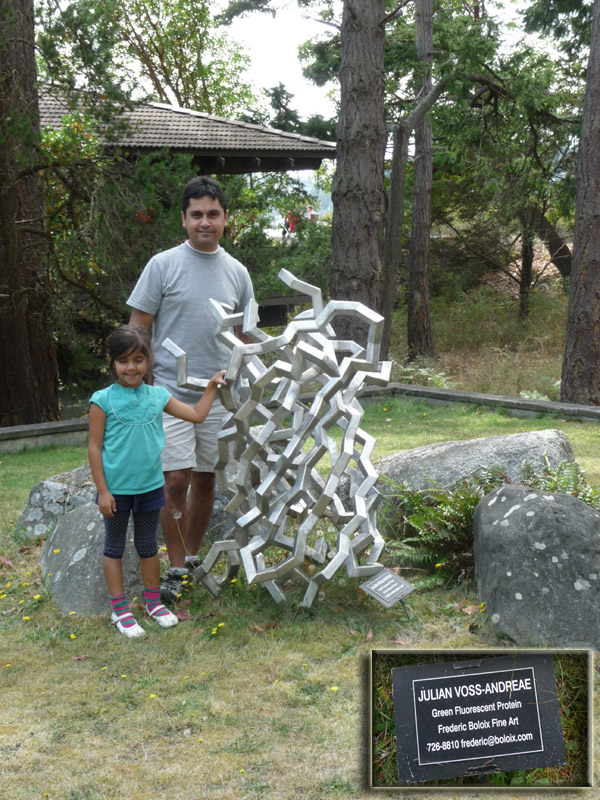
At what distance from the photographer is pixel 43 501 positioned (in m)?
6.24

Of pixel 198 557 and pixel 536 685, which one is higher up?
pixel 536 685

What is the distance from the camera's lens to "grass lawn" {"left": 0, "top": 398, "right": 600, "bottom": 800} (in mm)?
3049

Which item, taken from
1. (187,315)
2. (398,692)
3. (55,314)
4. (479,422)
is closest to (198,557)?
(187,315)

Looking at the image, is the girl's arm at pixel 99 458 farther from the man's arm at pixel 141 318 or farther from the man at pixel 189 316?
the man's arm at pixel 141 318

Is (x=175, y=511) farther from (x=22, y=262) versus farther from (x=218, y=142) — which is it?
(x=218, y=142)

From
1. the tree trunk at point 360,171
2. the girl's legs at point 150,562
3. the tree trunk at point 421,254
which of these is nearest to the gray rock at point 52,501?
the girl's legs at point 150,562

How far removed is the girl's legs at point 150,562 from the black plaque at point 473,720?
2007mm

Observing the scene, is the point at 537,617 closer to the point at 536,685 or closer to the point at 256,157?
the point at 536,685

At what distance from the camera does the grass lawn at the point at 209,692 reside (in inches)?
120

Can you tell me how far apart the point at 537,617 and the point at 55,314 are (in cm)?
924

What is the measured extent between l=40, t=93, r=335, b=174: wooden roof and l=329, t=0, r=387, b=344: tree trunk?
19.5ft

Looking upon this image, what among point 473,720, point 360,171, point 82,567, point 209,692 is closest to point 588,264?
point 360,171

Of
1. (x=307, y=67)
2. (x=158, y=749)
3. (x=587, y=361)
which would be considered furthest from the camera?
(x=307, y=67)

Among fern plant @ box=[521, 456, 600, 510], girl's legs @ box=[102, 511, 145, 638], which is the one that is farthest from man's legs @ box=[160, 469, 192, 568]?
fern plant @ box=[521, 456, 600, 510]
